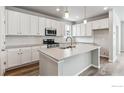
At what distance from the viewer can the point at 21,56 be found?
323cm

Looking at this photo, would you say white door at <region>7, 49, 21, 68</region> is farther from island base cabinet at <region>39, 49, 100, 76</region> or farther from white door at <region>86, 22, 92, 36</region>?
white door at <region>86, 22, 92, 36</region>

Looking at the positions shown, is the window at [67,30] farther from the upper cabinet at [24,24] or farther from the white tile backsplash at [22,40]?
the upper cabinet at [24,24]

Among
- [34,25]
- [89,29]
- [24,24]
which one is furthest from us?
[89,29]

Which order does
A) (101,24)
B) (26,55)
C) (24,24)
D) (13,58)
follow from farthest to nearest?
1. (101,24)
2. (24,24)
3. (26,55)
4. (13,58)

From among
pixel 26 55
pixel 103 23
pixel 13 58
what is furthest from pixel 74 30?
pixel 13 58

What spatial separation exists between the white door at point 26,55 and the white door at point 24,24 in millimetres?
655

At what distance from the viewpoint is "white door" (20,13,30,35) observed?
3412 mm

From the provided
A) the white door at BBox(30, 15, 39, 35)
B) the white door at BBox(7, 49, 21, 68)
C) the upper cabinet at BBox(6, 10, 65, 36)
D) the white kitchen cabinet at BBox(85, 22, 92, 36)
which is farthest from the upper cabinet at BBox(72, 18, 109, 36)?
the white door at BBox(7, 49, 21, 68)

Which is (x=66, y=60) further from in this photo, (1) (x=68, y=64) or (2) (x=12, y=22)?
(2) (x=12, y=22)

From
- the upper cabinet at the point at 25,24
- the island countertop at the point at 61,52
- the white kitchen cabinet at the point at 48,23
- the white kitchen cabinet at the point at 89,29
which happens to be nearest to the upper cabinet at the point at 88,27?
the white kitchen cabinet at the point at 89,29

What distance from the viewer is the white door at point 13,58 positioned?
290 cm

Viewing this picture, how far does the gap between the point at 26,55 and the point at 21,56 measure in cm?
20
